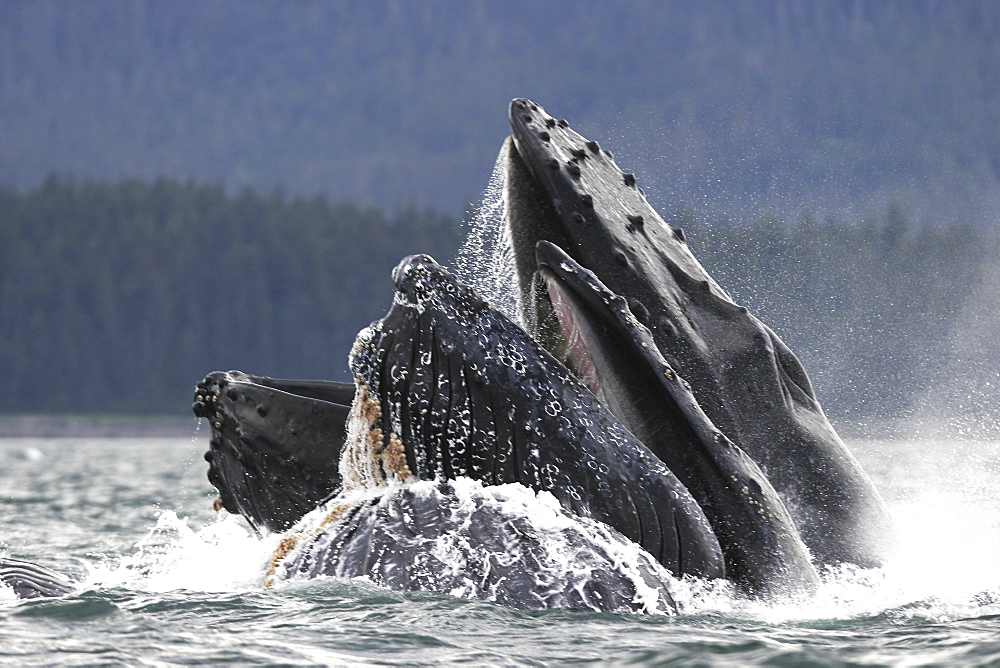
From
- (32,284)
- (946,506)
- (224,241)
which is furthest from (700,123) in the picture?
(946,506)

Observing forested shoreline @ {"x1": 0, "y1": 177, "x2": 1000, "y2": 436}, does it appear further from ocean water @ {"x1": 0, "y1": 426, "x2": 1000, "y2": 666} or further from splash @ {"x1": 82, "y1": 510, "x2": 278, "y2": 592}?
ocean water @ {"x1": 0, "y1": 426, "x2": 1000, "y2": 666}

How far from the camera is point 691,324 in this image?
21.0 feet

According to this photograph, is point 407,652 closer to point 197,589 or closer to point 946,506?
point 197,589

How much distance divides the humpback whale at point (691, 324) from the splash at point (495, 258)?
84 mm

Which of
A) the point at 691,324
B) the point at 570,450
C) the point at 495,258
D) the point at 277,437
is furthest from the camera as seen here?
the point at 277,437

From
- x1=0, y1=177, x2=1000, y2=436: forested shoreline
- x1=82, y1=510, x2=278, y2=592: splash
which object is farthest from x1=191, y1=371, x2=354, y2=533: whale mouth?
x1=0, y1=177, x2=1000, y2=436: forested shoreline

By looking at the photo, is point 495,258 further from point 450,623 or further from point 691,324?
point 450,623

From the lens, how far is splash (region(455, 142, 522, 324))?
660 centimetres

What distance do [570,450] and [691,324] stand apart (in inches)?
42.0

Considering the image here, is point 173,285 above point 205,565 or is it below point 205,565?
above

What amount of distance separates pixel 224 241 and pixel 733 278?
2935 inches

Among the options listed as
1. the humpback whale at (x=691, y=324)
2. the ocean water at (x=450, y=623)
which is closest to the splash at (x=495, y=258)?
the humpback whale at (x=691, y=324)

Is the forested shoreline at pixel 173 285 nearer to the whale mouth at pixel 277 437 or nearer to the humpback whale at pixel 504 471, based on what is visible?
the whale mouth at pixel 277 437

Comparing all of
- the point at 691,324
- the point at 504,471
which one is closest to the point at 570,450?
the point at 504,471
